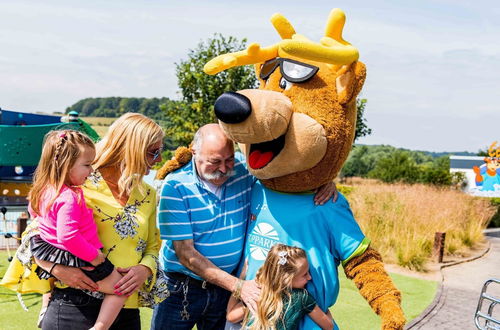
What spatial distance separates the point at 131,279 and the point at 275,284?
668 millimetres

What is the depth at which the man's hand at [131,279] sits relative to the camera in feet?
7.95

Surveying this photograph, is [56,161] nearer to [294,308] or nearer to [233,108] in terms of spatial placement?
[233,108]

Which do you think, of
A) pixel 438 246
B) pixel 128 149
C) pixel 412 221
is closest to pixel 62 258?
pixel 128 149

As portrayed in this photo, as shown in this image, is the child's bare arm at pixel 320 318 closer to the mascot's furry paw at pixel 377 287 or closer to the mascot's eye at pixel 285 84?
the mascot's furry paw at pixel 377 287

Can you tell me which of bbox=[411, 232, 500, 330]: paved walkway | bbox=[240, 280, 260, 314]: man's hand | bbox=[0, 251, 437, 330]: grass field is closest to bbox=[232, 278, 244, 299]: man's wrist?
bbox=[240, 280, 260, 314]: man's hand

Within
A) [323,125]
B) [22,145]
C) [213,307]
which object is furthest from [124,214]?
A: [22,145]

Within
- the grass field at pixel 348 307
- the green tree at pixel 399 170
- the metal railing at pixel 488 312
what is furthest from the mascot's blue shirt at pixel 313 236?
the green tree at pixel 399 170

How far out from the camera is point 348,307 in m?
6.30

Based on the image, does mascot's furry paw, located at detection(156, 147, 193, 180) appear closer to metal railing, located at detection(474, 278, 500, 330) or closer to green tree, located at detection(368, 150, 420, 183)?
metal railing, located at detection(474, 278, 500, 330)

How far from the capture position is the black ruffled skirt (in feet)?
7.59

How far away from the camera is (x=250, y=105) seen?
2430 millimetres

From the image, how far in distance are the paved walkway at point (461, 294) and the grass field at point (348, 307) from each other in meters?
0.20

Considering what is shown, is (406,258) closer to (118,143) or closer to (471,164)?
(118,143)

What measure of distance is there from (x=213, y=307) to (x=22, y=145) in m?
7.69
